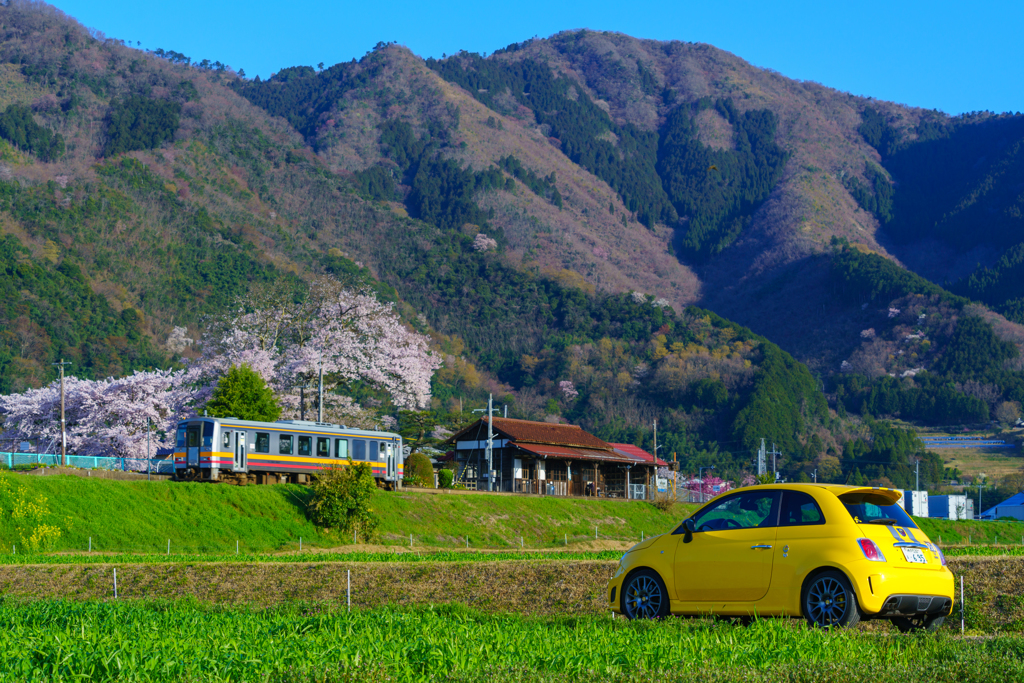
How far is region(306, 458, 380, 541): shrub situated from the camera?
116 ft

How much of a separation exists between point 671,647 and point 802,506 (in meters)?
2.90

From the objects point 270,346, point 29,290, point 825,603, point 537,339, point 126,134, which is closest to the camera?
point 825,603

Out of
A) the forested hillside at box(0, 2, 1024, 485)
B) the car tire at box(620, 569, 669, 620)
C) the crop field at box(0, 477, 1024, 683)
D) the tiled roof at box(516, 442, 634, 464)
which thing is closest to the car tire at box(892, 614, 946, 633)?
the crop field at box(0, 477, 1024, 683)

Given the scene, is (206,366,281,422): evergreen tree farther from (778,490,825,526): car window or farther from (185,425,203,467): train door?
(778,490,825,526): car window

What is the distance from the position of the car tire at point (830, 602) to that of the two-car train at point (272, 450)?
3279 centimetres

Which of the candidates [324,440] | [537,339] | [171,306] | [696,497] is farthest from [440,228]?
[324,440]

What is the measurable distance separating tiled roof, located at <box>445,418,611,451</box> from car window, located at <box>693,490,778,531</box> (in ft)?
150

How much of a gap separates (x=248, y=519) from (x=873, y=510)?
28.1m

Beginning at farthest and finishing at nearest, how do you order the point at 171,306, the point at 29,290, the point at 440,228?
1. the point at 440,228
2. the point at 171,306
3. the point at 29,290

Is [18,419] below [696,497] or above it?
above

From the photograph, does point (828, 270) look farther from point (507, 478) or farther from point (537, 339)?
point (507, 478)

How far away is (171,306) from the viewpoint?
11588 centimetres

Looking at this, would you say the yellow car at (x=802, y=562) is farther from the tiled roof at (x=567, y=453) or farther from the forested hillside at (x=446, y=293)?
the forested hillside at (x=446, y=293)

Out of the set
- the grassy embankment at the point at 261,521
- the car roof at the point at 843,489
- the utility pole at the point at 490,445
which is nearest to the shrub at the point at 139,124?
the utility pole at the point at 490,445
